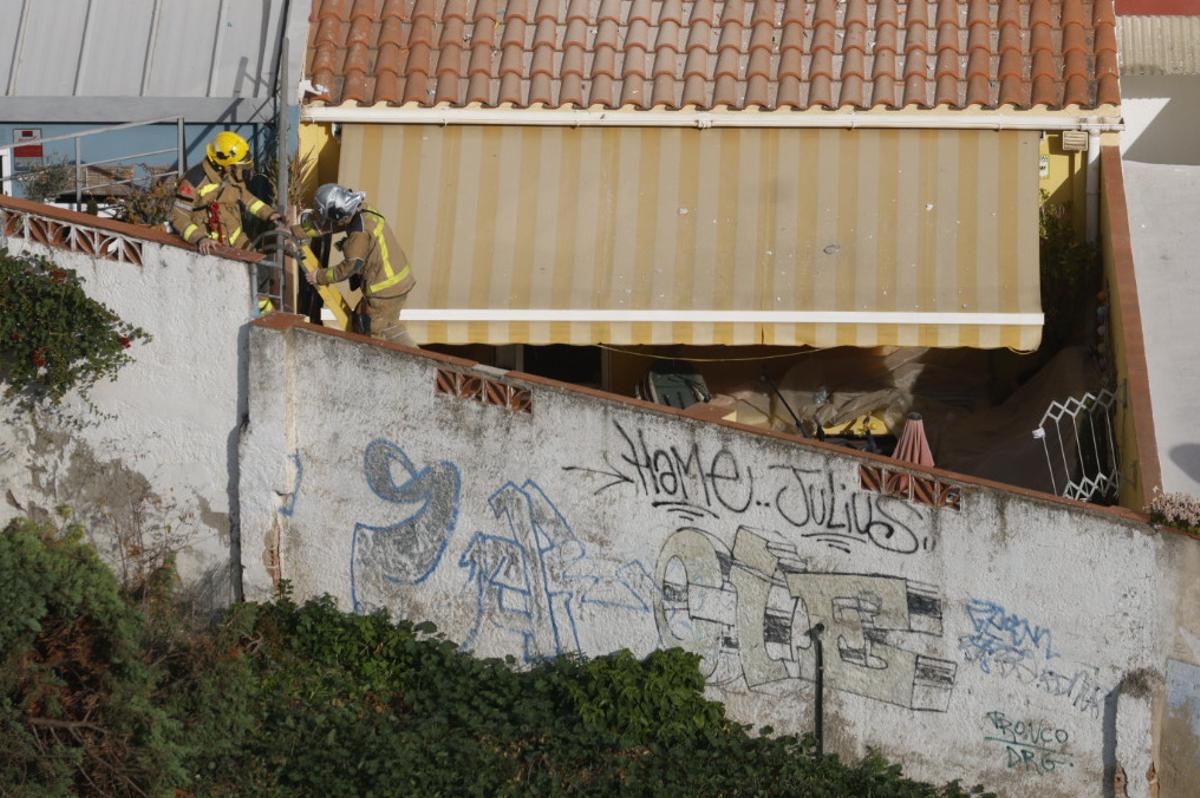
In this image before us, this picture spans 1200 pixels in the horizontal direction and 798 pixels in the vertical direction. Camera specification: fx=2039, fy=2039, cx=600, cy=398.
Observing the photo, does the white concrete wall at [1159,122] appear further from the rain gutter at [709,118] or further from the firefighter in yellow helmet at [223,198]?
the firefighter in yellow helmet at [223,198]

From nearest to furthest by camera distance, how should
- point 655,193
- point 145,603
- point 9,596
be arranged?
point 9,596, point 145,603, point 655,193

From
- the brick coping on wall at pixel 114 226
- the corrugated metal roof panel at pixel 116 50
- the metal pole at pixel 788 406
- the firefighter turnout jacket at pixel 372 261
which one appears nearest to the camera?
the brick coping on wall at pixel 114 226

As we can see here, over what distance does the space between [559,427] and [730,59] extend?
4.36 metres

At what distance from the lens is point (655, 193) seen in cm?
1497

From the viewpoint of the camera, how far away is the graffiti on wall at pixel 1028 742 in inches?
462

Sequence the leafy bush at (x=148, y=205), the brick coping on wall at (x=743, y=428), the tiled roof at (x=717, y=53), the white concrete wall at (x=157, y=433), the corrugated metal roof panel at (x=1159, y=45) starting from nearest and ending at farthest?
the brick coping on wall at (x=743, y=428), the white concrete wall at (x=157, y=433), the leafy bush at (x=148, y=205), the tiled roof at (x=717, y=53), the corrugated metal roof panel at (x=1159, y=45)

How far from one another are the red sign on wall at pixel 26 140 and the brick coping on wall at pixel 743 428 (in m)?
3.60

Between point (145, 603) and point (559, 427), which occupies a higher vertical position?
point (559, 427)

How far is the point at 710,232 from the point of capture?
14.7m

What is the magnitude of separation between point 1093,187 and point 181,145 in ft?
22.5

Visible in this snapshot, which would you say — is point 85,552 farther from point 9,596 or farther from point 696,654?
point 696,654

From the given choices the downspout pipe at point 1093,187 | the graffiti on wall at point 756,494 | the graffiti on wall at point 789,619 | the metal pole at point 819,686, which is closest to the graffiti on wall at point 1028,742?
the graffiti on wall at point 789,619

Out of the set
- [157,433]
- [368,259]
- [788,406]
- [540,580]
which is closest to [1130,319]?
[788,406]

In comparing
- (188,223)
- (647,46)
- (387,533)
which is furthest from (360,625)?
(647,46)
